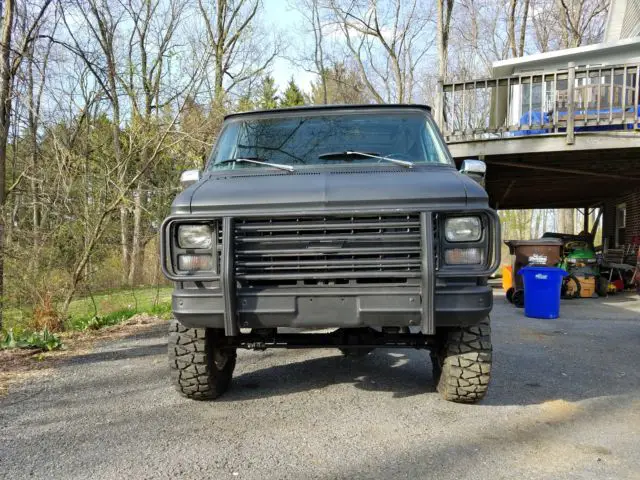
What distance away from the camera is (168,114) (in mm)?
9477

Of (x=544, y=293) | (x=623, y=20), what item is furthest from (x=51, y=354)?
(x=623, y=20)

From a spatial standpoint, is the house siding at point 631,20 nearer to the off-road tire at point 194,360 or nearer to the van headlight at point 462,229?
the van headlight at point 462,229

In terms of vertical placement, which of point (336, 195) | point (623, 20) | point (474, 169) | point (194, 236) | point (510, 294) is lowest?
point (510, 294)

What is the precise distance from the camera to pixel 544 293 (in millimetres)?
8641

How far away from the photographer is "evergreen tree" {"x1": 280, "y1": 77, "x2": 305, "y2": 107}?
3724 centimetres

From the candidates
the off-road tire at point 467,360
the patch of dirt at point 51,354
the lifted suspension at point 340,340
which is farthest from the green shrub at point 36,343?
the off-road tire at point 467,360

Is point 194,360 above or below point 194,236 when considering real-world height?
below

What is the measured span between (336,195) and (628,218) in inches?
607

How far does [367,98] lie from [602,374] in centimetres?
2816

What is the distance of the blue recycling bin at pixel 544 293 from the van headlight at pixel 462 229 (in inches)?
246

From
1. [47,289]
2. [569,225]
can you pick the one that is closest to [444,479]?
[47,289]

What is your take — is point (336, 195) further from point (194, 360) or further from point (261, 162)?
point (194, 360)

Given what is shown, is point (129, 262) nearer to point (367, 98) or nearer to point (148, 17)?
point (148, 17)

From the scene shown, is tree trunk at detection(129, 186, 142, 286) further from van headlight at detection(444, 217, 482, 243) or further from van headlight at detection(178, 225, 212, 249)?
van headlight at detection(444, 217, 482, 243)
